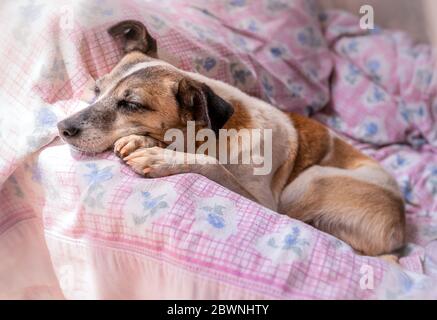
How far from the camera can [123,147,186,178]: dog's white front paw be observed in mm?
1516

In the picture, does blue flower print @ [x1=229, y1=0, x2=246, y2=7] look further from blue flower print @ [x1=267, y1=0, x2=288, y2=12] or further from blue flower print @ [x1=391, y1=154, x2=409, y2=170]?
blue flower print @ [x1=391, y1=154, x2=409, y2=170]

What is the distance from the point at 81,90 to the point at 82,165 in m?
0.29

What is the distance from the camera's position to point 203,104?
5.36ft

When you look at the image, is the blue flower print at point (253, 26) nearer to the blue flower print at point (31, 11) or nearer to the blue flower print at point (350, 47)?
the blue flower print at point (350, 47)

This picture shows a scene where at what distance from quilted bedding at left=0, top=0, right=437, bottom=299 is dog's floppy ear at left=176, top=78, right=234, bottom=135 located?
0.71 feet

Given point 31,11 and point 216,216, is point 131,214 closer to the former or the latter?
point 216,216

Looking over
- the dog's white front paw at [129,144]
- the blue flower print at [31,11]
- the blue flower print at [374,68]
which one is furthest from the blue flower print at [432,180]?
the blue flower print at [31,11]

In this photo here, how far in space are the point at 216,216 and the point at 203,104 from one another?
0.39 metres

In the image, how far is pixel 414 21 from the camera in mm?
2977

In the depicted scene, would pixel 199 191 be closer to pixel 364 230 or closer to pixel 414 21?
pixel 364 230

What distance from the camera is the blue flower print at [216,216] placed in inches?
56.1

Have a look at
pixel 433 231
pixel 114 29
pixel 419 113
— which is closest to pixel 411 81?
pixel 419 113

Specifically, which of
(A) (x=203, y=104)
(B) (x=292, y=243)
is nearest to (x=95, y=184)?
(A) (x=203, y=104)

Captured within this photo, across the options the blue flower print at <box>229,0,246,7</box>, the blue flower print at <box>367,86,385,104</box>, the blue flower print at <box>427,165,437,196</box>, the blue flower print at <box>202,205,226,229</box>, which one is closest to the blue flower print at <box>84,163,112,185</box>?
the blue flower print at <box>202,205,226,229</box>
